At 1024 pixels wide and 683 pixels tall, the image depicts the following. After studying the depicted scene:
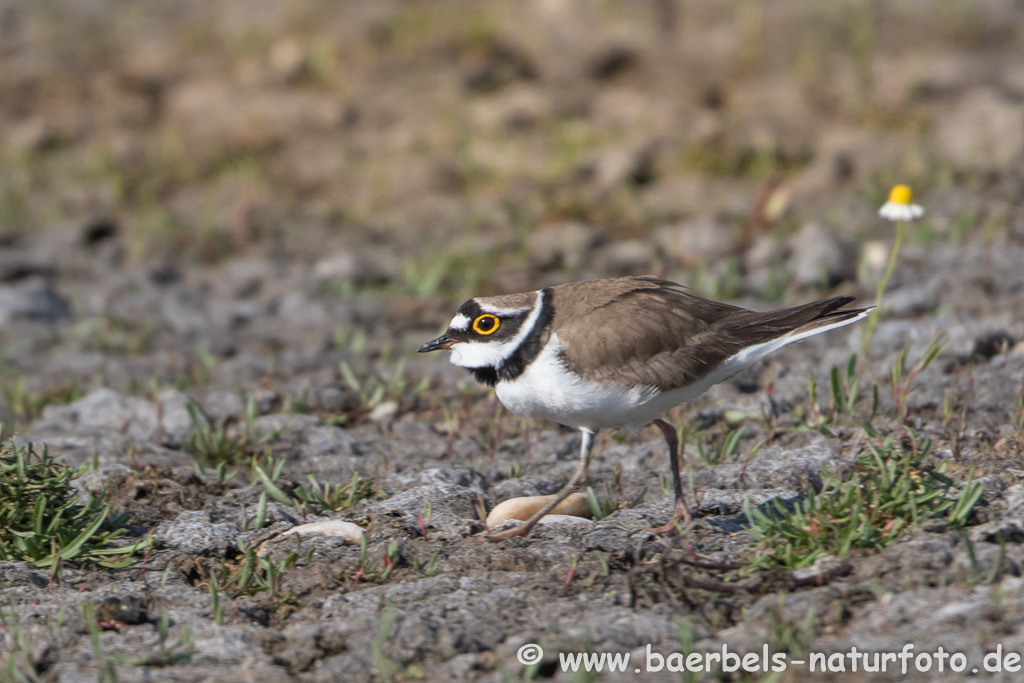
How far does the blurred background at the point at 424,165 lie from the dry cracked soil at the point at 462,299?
4 cm

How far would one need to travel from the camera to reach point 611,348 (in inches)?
166

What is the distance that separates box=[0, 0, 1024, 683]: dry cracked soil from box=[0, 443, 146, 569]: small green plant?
2.8 inches

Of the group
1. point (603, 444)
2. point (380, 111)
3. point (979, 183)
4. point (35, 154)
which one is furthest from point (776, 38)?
point (35, 154)

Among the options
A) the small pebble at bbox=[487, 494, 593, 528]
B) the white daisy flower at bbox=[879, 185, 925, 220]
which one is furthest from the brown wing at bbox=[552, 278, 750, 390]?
the white daisy flower at bbox=[879, 185, 925, 220]

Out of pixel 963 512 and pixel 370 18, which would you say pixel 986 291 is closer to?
pixel 963 512

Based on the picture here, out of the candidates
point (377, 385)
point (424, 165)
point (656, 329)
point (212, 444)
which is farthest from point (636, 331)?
point (424, 165)

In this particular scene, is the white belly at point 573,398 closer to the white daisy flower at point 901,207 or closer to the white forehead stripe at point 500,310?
the white forehead stripe at point 500,310

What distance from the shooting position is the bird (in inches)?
163

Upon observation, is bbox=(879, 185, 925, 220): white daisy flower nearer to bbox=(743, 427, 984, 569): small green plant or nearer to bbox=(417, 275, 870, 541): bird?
bbox=(417, 275, 870, 541): bird

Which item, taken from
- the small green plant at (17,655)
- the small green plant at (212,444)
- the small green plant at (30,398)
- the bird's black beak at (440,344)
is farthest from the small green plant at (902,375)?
the small green plant at (30,398)

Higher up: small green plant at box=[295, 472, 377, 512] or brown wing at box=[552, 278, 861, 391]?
brown wing at box=[552, 278, 861, 391]

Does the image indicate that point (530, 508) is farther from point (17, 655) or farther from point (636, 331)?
point (17, 655)

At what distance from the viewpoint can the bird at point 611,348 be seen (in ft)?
13.6

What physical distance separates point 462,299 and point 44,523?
11.8 ft
